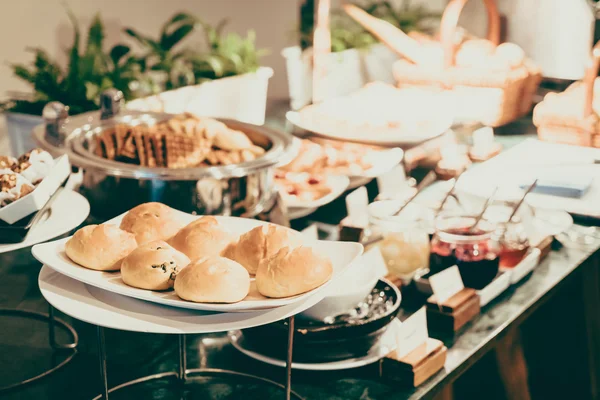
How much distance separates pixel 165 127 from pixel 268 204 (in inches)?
13.1

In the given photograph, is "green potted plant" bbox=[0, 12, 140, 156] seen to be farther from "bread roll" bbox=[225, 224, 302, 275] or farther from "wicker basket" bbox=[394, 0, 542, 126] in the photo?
"bread roll" bbox=[225, 224, 302, 275]

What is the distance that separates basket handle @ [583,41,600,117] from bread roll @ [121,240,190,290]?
1.46m

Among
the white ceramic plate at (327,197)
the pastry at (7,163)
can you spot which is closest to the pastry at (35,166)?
the pastry at (7,163)

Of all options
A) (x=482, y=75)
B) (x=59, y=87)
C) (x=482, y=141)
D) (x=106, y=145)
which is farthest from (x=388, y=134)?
(x=59, y=87)

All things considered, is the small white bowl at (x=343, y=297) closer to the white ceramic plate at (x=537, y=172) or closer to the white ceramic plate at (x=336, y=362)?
the white ceramic plate at (x=336, y=362)

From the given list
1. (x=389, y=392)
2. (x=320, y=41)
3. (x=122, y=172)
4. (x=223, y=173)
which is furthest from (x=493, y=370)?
(x=320, y=41)

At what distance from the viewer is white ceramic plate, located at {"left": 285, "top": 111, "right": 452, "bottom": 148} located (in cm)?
212

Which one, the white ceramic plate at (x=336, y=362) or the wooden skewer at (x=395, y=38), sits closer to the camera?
the white ceramic plate at (x=336, y=362)

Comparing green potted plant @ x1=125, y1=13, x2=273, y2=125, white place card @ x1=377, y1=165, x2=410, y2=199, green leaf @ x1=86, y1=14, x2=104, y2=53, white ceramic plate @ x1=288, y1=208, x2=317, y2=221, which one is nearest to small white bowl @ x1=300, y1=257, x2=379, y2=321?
white ceramic plate @ x1=288, y1=208, x2=317, y2=221

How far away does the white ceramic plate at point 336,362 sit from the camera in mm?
1071

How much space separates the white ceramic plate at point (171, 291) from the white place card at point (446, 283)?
1.18 ft

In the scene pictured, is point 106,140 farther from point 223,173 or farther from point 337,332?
point 337,332

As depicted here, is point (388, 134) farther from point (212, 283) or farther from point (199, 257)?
point (212, 283)

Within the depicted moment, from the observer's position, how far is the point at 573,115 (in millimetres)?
1982
